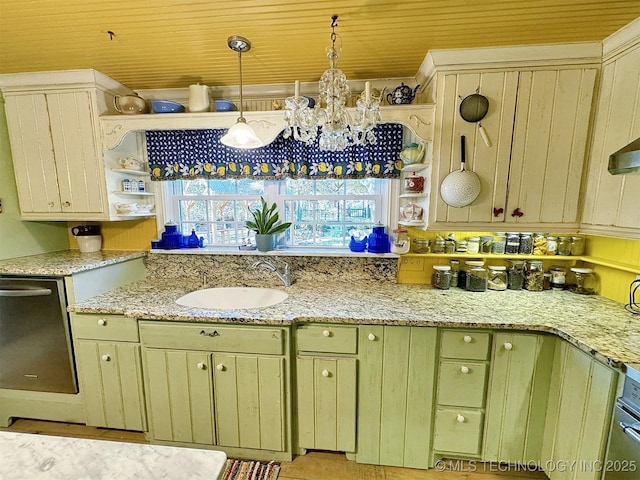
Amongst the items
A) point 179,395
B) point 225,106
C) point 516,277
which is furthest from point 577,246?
point 179,395

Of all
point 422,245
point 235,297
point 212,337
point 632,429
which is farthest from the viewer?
point 235,297

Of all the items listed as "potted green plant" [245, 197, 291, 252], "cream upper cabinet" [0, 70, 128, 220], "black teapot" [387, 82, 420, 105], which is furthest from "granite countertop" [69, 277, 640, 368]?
"black teapot" [387, 82, 420, 105]

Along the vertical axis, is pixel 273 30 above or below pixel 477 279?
above

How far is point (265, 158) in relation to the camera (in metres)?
2.05

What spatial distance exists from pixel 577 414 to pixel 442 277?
34.3 inches

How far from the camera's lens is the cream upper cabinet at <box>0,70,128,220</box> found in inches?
71.4

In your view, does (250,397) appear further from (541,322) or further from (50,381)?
(541,322)

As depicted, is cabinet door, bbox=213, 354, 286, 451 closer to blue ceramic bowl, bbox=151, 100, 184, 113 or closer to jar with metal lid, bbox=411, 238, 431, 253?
jar with metal lid, bbox=411, 238, 431, 253

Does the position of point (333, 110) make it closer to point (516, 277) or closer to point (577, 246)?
point (516, 277)

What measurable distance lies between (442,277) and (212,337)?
4.79 ft

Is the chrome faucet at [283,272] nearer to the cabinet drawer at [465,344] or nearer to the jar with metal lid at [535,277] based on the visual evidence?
the cabinet drawer at [465,344]

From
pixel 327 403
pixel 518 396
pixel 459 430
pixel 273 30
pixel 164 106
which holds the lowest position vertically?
pixel 459 430

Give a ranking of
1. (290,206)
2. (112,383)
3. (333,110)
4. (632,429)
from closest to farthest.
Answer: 1. (632,429)
2. (333,110)
3. (112,383)
4. (290,206)

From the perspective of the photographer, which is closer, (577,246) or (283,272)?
(577,246)
